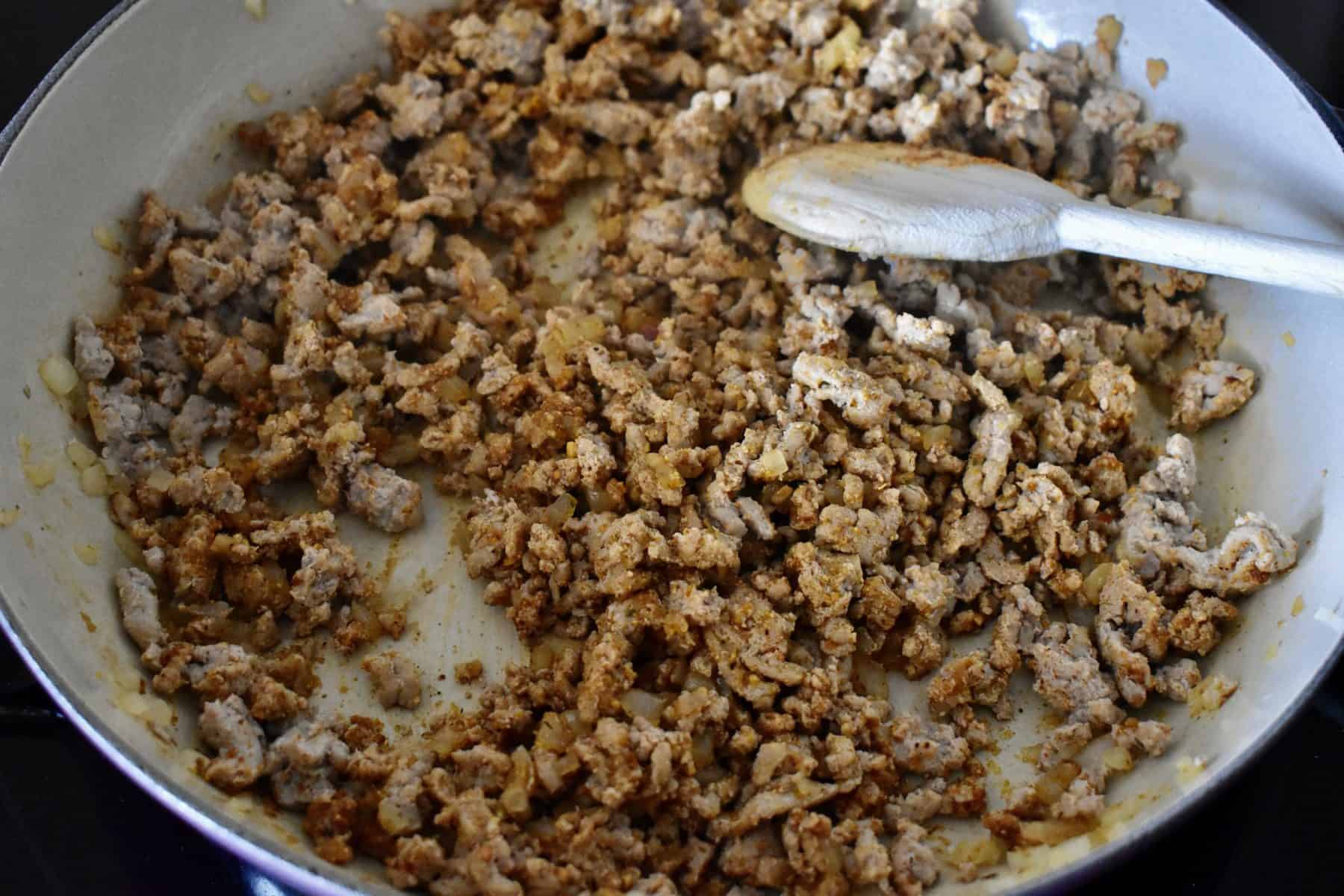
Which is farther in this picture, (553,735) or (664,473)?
(664,473)

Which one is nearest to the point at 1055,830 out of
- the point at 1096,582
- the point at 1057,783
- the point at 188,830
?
the point at 1057,783

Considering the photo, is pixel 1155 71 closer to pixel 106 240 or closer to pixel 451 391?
pixel 451 391

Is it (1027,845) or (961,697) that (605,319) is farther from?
(1027,845)

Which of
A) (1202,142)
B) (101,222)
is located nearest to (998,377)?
(1202,142)

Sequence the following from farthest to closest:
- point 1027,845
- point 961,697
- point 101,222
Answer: point 101,222 < point 961,697 < point 1027,845

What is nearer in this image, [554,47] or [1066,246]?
[1066,246]

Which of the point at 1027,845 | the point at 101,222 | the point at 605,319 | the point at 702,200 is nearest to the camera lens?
the point at 1027,845
